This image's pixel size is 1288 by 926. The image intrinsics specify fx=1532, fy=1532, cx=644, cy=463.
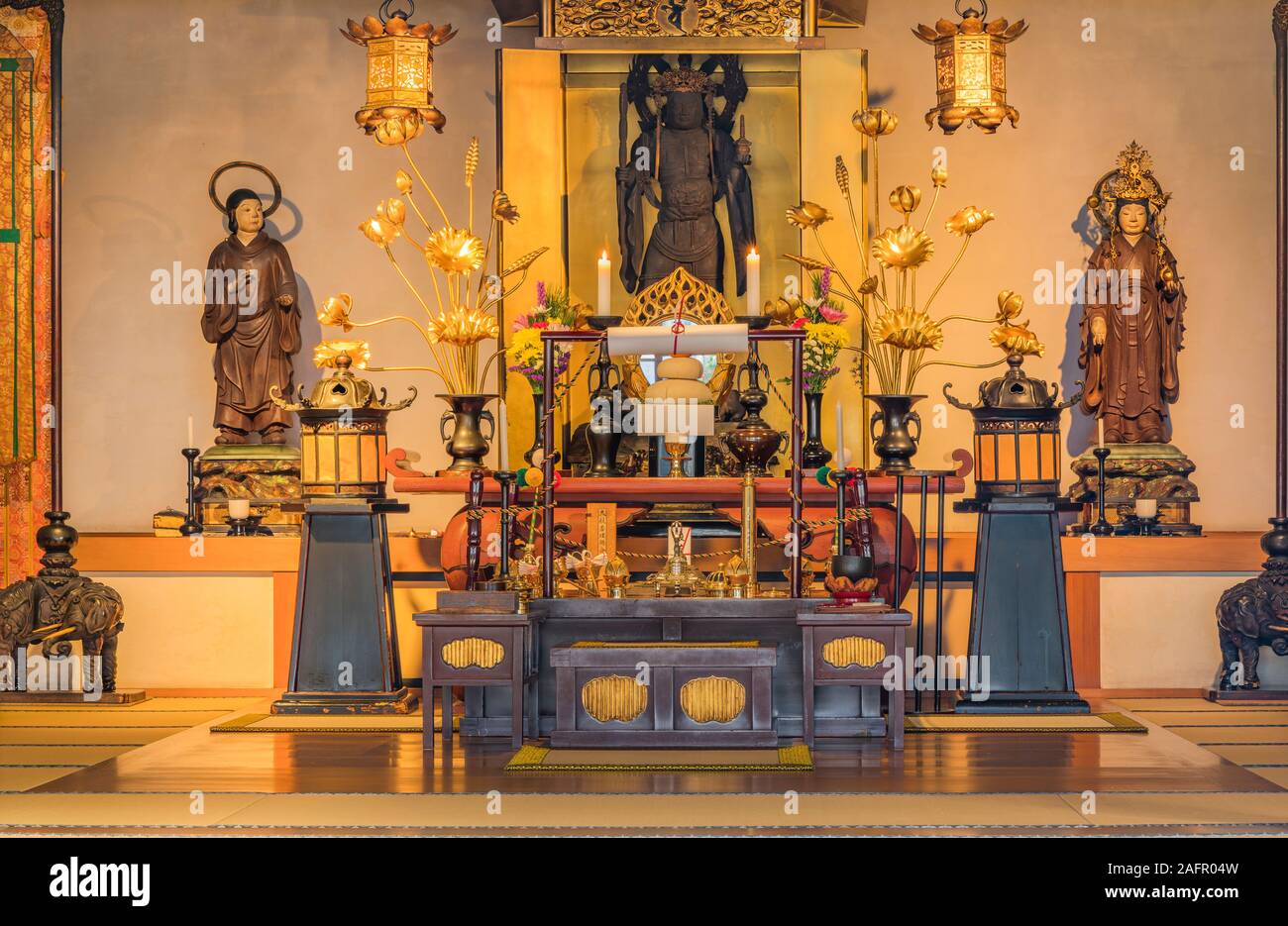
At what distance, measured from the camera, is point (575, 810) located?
3.96 metres

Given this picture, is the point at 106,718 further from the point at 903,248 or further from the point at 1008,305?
the point at 1008,305

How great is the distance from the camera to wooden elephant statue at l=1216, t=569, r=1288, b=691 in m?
6.06

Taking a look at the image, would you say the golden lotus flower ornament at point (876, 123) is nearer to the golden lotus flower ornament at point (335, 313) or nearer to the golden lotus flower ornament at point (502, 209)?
the golden lotus flower ornament at point (502, 209)

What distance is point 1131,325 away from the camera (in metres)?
7.34

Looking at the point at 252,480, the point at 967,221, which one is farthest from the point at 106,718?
the point at 967,221

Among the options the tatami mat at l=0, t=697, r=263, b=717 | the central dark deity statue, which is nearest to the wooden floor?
the tatami mat at l=0, t=697, r=263, b=717

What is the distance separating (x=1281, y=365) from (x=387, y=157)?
4.69m

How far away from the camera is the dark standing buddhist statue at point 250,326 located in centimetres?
754

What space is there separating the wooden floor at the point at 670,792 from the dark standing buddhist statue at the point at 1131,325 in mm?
2545

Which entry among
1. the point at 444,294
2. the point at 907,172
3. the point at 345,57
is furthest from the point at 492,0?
the point at 907,172

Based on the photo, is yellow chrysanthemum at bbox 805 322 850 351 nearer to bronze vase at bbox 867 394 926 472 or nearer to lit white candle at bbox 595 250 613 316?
bronze vase at bbox 867 394 926 472

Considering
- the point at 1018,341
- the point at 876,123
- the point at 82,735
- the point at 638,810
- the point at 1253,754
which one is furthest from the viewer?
the point at 876,123

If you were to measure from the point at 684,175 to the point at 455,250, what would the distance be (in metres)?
1.62
